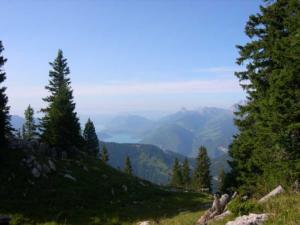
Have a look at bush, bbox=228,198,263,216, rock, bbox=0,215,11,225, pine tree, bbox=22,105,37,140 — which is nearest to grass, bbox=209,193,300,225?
bush, bbox=228,198,263,216

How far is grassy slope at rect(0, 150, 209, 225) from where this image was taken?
82.5 ft

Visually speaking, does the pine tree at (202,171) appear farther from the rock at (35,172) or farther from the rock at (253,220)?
the rock at (253,220)

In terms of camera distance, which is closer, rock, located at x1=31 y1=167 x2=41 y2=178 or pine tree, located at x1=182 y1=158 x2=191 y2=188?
rock, located at x1=31 y1=167 x2=41 y2=178

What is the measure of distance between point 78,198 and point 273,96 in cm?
2040

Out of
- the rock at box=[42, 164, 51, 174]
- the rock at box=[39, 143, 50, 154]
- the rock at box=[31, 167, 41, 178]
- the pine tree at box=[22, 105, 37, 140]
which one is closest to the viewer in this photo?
the rock at box=[31, 167, 41, 178]

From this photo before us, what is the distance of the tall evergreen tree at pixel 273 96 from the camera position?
20.1 metres

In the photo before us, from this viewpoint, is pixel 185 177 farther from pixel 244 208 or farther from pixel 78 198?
pixel 244 208

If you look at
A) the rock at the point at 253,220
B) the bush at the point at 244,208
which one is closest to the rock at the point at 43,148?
the bush at the point at 244,208

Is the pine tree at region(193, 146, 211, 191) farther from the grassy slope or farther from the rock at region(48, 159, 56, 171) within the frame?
the rock at region(48, 159, 56, 171)

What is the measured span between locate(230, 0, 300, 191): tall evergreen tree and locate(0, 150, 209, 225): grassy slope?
8486 millimetres

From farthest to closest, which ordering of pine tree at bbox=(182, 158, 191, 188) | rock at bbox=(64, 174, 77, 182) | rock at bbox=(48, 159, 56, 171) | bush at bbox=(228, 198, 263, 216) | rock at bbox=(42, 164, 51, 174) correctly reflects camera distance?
pine tree at bbox=(182, 158, 191, 188) < rock at bbox=(48, 159, 56, 171) < rock at bbox=(64, 174, 77, 182) < rock at bbox=(42, 164, 51, 174) < bush at bbox=(228, 198, 263, 216)

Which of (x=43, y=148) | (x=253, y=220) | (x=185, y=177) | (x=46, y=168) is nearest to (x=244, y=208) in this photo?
(x=253, y=220)

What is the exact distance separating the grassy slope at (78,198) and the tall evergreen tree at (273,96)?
27.8ft

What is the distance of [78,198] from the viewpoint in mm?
32531
